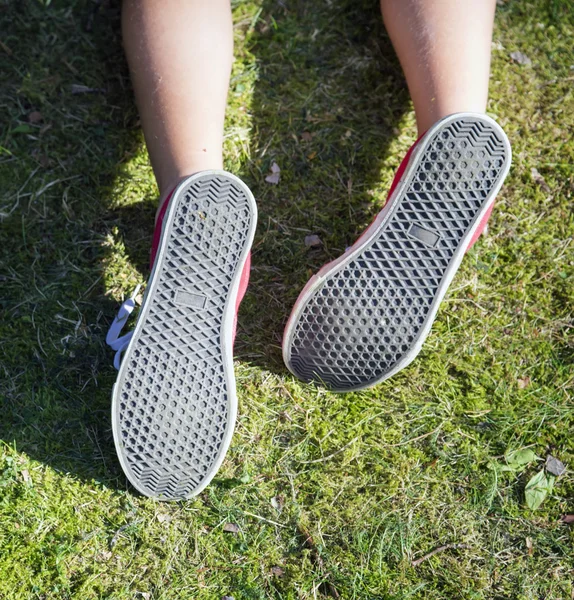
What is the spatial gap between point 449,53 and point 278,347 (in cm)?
127

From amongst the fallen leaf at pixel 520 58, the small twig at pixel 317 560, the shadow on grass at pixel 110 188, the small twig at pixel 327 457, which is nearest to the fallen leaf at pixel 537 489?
the small twig at pixel 327 457

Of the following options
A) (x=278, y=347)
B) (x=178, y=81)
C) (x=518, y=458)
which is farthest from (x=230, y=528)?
(x=178, y=81)

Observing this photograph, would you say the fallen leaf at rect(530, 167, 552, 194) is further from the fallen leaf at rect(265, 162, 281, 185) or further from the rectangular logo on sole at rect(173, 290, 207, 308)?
the rectangular logo on sole at rect(173, 290, 207, 308)

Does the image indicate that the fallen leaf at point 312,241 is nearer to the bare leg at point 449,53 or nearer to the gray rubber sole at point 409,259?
Result: the gray rubber sole at point 409,259

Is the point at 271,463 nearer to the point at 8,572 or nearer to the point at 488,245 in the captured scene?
the point at 8,572

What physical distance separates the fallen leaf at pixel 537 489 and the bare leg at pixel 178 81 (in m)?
1.70

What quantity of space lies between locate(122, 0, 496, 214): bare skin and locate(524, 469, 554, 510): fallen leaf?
1.41 meters

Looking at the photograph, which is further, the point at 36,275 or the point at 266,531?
the point at 36,275

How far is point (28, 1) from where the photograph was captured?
2732mm

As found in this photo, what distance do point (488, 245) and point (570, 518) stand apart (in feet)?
3.67

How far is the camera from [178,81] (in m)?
2.19

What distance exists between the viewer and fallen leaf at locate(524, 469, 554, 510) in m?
2.35

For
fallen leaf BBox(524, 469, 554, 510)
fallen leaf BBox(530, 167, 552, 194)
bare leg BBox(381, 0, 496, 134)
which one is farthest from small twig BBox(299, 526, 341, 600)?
fallen leaf BBox(530, 167, 552, 194)

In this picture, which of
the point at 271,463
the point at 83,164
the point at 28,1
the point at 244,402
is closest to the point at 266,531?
the point at 271,463
